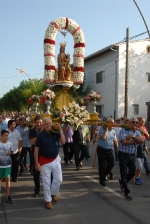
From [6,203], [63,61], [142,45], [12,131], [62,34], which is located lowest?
[6,203]

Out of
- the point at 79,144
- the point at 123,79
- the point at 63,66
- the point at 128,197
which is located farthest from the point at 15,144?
the point at 123,79

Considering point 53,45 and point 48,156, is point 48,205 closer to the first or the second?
point 48,156

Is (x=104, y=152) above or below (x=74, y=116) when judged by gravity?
below

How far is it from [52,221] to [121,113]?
21.6m

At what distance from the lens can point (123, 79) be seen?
1019 inches

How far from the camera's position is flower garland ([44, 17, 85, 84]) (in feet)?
38.8

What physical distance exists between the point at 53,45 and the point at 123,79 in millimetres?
14906

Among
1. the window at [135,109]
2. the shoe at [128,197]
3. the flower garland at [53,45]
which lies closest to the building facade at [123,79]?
the window at [135,109]

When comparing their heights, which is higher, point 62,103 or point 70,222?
point 62,103

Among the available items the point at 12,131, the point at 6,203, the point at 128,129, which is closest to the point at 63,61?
the point at 12,131

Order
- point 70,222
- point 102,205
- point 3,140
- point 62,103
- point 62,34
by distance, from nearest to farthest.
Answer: point 70,222, point 102,205, point 3,140, point 62,103, point 62,34

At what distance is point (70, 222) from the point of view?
4.82 m

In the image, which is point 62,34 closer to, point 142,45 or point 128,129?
point 128,129

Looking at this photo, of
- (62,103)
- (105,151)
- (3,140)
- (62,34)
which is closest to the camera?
(3,140)
